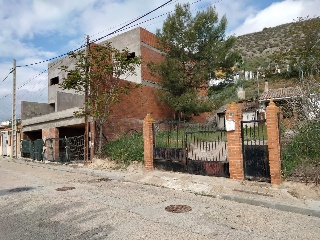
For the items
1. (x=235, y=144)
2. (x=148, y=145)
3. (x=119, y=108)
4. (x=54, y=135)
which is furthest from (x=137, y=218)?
(x=54, y=135)

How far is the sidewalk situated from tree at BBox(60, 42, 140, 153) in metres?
5.03

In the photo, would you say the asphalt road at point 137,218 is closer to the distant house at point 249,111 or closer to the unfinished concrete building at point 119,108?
the unfinished concrete building at point 119,108

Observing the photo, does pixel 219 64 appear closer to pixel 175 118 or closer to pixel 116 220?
pixel 175 118

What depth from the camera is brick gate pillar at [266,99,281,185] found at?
822 cm

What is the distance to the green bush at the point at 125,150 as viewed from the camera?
13.6 m

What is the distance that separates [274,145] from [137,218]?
4.79 meters

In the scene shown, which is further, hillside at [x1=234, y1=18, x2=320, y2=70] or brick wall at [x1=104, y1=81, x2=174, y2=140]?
hillside at [x1=234, y1=18, x2=320, y2=70]

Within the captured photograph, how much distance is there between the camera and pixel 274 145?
8328mm

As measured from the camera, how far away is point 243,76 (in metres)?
46.1

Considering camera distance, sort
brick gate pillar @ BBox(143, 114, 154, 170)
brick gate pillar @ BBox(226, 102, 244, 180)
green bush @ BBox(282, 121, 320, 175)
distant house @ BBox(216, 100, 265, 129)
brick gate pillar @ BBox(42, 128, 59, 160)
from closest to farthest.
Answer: green bush @ BBox(282, 121, 320, 175) → brick gate pillar @ BBox(226, 102, 244, 180) → brick gate pillar @ BBox(143, 114, 154, 170) → brick gate pillar @ BBox(42, 128, 59, 160) → distant house @ BBox(216, 100, 265, 129)

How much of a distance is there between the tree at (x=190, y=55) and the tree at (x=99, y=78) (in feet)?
18.3

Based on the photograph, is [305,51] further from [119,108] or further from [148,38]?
[119,108]

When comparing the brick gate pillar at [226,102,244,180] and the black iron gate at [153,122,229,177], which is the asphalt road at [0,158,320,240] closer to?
the brick gate pillar at [226,102,244,180]

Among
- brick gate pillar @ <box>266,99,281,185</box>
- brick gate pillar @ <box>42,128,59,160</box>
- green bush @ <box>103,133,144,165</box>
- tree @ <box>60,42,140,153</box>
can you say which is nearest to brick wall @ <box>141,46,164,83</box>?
tree @ <box>60,42,140,153</box>
